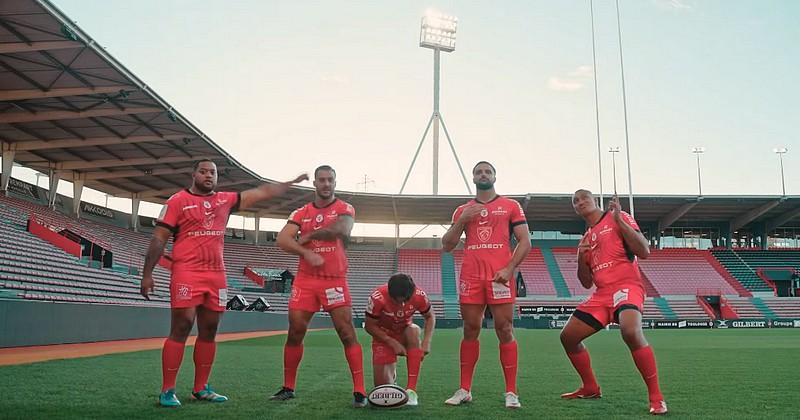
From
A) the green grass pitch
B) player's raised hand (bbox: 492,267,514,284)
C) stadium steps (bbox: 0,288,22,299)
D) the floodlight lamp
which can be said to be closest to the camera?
the green grass pitch

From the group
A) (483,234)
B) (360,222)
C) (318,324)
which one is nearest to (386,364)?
(483,234)

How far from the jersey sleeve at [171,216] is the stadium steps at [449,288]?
3544 centimetres

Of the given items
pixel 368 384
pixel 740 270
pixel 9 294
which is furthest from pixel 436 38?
pixel 368 384

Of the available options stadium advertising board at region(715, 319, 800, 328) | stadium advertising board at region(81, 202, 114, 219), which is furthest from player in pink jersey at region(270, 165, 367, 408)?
stadium advertising board at region(715, 319, 800, 328)

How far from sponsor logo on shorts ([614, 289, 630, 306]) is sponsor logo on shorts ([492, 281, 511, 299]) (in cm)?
96

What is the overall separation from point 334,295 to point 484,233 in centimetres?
155

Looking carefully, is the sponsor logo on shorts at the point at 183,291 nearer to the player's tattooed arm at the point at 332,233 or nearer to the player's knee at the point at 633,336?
the player's tattooed arm at the point at 332,233

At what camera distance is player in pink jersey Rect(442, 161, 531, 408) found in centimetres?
575

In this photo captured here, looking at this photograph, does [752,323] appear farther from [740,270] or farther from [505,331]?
[505,331]

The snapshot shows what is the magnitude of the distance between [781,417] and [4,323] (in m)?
12.9

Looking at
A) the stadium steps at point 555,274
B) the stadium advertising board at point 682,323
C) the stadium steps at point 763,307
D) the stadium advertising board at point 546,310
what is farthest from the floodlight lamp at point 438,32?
the stadium steps at point 763,307

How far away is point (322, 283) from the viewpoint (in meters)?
5.70

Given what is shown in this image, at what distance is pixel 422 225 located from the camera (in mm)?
50219

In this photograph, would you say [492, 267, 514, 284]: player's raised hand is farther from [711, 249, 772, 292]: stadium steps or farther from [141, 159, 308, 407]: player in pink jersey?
[711, 249, 772, 292]: stadium steps
